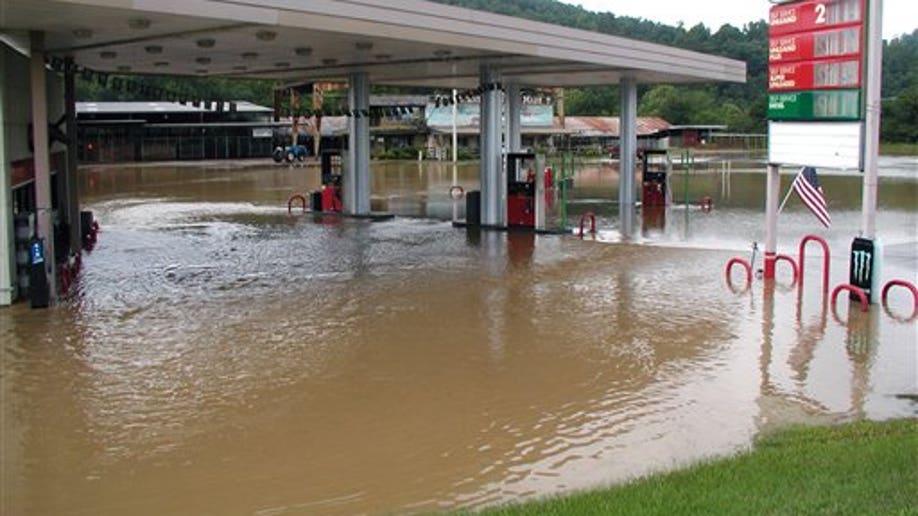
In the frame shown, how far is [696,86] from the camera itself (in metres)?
113

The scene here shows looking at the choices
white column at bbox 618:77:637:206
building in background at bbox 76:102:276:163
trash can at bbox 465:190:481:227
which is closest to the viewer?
trash can at bbox 465:190:481:227

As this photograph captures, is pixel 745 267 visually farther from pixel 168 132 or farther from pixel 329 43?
pixel 168 132

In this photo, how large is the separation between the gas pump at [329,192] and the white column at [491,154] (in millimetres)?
6498

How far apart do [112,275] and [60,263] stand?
3.38 ft

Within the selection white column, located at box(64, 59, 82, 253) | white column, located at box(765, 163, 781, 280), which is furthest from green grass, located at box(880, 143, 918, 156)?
white column, located at box(64, 59, 82, 253)

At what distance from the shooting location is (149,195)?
42.9 meters

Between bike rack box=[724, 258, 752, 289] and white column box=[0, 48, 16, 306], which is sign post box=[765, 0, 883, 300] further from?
white column box=[0, 48, 16, 306]

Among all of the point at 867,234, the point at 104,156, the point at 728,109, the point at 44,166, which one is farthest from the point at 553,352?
the point at 728,109

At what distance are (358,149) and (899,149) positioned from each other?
213 feet

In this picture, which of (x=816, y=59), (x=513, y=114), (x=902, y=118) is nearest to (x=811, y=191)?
(x=816, y=59)

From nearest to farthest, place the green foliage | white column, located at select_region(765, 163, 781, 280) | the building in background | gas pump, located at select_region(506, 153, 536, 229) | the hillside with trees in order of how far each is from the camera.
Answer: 1. white column, located at select_region(765, 163, 781, 280)
2. gas pump, located at select_region(506, 153, 536, 229)
3. the building in background
4. the green foliage
5. the hillside with trees

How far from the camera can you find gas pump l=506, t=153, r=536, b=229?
27.1 meters

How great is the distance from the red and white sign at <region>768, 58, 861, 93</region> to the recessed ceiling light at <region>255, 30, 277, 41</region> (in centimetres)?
937

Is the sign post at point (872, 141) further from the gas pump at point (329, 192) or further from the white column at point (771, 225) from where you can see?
the gas pump at point (329, 192)
